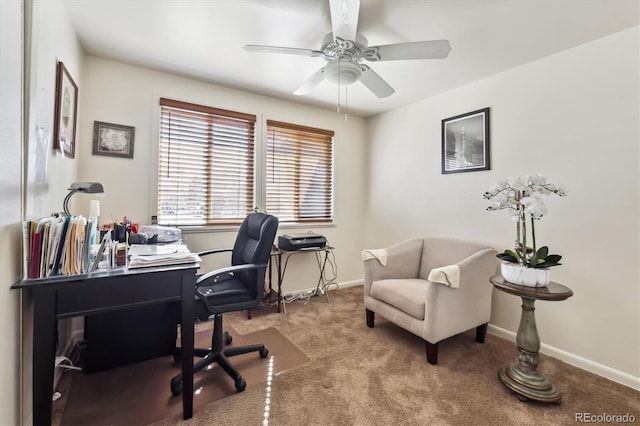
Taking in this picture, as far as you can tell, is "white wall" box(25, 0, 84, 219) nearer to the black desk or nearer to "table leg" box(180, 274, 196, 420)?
the black desk

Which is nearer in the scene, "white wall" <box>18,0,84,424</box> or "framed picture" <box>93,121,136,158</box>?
"white wall" <box>18,0,84,424</box>

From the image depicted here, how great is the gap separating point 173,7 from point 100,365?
2.37 m

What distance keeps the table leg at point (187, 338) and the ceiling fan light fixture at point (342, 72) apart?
160 centimetres

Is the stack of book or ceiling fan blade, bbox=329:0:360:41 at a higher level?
ceiling fan blade, bbox=329:0:360:41

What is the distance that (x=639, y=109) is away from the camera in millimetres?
1792

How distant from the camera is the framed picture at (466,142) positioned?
2607 mm

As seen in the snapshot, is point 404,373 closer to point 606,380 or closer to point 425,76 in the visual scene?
point 606,380

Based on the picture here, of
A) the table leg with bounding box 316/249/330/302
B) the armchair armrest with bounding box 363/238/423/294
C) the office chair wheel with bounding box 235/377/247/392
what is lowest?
the office chair wheel with bounding box 235/377/247/392

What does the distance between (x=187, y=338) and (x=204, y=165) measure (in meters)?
1.87

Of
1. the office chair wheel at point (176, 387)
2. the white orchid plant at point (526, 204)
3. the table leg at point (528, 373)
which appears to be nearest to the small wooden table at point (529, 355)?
the table leg at point (528, 373)

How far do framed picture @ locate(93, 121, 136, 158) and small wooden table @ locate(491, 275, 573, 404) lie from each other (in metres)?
3.12

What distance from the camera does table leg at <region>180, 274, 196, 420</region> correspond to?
4.62 ft

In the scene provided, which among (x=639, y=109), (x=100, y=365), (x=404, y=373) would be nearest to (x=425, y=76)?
(x=639, y=109)

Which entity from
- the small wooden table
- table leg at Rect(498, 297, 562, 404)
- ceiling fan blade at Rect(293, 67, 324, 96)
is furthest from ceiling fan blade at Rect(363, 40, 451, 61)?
table leg at Rect(498, 297, 562, 404)
